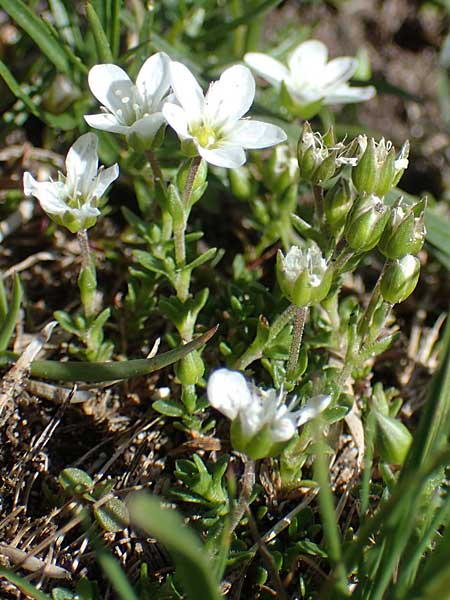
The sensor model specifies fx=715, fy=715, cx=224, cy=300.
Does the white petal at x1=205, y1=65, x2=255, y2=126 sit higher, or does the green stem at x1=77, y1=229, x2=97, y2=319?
the white petal at x1=205, y1=65, x2=255, y2=126

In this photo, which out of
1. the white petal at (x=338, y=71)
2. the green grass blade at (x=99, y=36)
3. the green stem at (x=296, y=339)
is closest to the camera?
the green stem at (x=296, y=339)

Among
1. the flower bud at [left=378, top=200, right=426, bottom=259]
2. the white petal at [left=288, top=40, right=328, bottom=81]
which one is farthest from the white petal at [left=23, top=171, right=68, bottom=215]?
the white petal at [left=288, top=40, right=328, bottom=81]

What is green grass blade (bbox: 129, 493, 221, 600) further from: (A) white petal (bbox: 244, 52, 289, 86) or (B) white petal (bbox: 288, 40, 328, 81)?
(B) white petal (bbox: 288, 40, 328, 81)

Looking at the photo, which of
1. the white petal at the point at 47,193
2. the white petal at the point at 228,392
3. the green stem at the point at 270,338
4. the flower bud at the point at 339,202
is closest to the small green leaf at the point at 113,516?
the white petal at the point at 228,392

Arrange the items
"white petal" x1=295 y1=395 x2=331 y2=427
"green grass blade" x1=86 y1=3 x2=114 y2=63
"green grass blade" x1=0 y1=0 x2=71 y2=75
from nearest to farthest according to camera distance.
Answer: "white petal" x1=295 y1=395 x2=331 y2=427 < "green grass blade" x1=86 y1=3 x2=114 y2=63 < "green grass blade" x1=0 y1=0 x2=71 y2=75

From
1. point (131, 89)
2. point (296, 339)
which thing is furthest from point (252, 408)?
point (131, 89)

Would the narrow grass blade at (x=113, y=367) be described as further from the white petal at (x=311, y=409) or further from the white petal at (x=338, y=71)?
the white petal at (x=338, y=71)

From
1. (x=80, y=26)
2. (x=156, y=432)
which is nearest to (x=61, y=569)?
(x=156, y=432)

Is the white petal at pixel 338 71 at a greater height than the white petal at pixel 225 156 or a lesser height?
lesser
